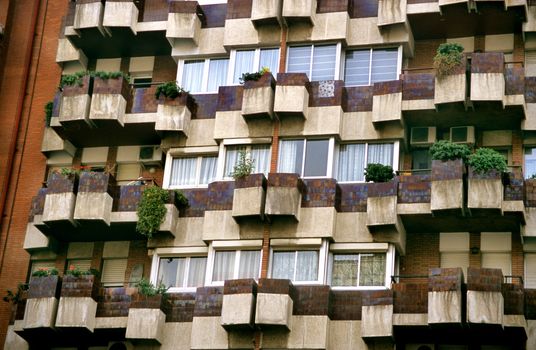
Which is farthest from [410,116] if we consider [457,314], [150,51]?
[150,51]

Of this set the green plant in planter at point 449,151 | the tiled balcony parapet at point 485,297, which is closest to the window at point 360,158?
the green plant in planter at point 449,151

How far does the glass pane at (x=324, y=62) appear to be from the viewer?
52344mm

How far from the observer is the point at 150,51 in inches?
2221

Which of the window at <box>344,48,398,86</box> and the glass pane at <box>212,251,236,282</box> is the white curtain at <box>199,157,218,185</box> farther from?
the window at <box>344,48,398,86</box>

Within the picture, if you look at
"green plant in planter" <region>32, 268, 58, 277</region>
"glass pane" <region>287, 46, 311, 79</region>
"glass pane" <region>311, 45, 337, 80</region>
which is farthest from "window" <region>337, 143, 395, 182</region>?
"green plant in planter" <region>32, 268, 58, 277</region>

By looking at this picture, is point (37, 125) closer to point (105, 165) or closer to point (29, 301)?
point (105, 165)

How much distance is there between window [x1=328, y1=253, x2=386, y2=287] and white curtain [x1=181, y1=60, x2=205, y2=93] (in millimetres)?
10245

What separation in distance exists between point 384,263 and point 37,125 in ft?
58.8

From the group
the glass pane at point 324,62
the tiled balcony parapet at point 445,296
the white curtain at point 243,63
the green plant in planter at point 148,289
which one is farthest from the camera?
the white curtain at point 243,63

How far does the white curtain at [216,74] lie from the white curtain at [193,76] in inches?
15.1

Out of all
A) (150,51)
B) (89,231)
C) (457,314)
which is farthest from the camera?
(150,51)

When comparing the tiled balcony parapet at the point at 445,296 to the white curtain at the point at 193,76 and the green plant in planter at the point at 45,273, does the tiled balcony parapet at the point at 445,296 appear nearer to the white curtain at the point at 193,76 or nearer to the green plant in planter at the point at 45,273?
the white curtain at the point at 193,76

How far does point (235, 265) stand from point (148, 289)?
3503 millimetres

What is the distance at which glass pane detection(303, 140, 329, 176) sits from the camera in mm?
50500
